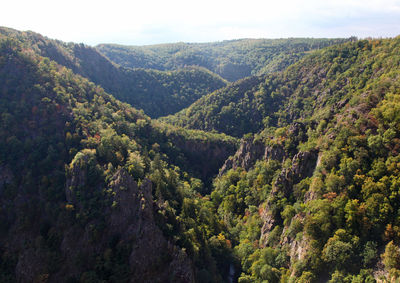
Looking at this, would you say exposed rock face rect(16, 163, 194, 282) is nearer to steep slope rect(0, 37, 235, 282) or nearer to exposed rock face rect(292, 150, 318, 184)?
steep slope rect(0, 37, 235, 282)

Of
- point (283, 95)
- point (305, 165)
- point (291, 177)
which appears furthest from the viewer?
point (283, 95)

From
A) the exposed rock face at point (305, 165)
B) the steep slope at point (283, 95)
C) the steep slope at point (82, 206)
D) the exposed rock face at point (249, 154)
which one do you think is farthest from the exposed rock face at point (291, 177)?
the steep slope at point (283, 95)

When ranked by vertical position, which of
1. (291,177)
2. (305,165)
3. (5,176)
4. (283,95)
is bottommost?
(291,177)

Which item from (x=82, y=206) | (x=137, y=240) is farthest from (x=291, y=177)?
(x=82, y=206)

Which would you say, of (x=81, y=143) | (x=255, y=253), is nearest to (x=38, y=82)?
(x=81, y=143)

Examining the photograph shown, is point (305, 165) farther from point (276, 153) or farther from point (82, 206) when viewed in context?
point (82, 206)
